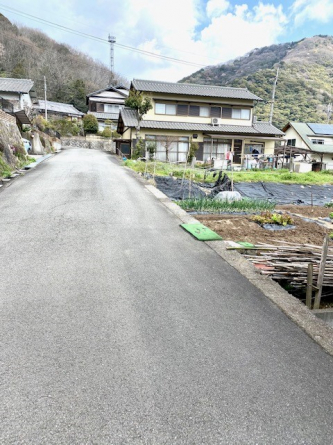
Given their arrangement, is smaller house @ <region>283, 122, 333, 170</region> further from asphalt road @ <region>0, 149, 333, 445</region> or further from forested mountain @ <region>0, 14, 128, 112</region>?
forested mountain @ <region>0, 14, 128, 112</region>

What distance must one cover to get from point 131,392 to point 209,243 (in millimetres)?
3683

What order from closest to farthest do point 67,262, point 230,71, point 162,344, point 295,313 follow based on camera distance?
point 162,344 → point 295,313 → point 67,262 → point 230,71

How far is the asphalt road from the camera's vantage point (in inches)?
69.2

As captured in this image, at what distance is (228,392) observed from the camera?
2.02 meters

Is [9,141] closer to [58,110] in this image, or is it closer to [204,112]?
[204,112]

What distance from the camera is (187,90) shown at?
86.8 feet

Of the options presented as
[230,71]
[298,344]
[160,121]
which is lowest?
[298,344]

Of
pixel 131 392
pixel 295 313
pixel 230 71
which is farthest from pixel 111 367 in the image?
pixel 230 71

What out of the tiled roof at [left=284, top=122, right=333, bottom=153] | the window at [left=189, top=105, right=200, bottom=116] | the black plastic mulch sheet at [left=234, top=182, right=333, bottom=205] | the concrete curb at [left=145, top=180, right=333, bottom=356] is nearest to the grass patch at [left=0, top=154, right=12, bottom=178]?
the concrete curb at [left=145, top=180, right=333, bottom=356]

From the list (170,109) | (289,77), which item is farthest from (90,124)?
(289,77)

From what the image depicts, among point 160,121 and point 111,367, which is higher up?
point 160,121

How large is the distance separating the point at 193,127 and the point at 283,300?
24.0 meters

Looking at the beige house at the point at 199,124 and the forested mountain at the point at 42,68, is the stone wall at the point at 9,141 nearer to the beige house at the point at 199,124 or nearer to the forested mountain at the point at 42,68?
the beige house at the point at 199,124

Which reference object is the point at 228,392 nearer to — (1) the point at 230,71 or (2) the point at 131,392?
(2) the point at 131,392
